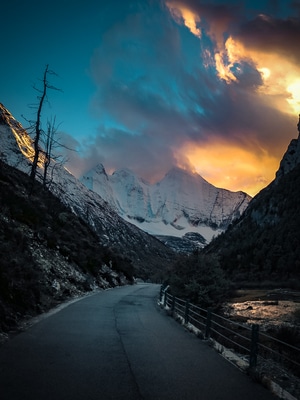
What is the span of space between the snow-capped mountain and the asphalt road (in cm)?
10377

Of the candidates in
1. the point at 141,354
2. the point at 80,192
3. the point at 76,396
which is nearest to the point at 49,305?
the point at 141,354

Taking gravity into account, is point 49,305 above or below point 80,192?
below

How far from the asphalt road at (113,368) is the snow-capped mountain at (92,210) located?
4085 inches

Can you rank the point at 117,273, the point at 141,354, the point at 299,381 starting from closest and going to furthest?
the point at 299,381 → the point at 141,354 → the point at 117,273

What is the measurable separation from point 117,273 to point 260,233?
84438 mm

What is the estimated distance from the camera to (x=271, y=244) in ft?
331

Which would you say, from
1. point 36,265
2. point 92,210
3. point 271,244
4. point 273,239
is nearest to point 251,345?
point 36,265

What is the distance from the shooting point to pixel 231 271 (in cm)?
9606

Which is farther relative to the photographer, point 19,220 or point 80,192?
point 80,192

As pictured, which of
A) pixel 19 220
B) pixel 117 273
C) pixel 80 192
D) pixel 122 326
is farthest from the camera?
pixel 80 192

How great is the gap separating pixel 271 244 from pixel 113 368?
99702 mm

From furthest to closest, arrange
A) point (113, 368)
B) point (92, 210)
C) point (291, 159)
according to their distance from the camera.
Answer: point (92, 210) → point (291, 159) → point (113, 368)

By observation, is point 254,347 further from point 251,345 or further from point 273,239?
point 273,239

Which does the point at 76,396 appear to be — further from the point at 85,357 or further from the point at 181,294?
the point at 181,294
